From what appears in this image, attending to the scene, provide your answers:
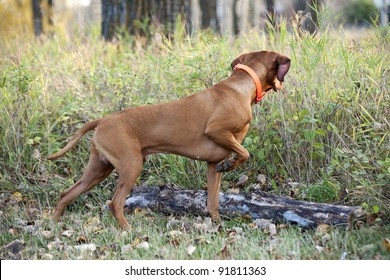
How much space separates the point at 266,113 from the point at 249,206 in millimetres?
1584

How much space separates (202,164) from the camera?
7223mm

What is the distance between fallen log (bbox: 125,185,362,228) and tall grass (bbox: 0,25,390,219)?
1.08ft

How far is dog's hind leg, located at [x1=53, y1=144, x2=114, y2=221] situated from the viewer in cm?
643

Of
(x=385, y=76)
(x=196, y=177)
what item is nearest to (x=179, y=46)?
(x=196, y=177)

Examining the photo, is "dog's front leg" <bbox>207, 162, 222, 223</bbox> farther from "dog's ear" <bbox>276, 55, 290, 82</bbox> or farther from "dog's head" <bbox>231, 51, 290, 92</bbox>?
"dog's ear" <bbox>276, 55, 290, 82</bbox>

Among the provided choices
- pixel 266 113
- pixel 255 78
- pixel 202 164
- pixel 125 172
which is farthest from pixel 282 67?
pixel 125 172

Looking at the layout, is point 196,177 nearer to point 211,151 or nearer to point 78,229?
point 211,151

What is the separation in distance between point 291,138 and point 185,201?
1.33 m

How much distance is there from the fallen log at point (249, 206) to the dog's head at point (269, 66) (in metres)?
1.05

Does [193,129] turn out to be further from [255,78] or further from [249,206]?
[249,206]

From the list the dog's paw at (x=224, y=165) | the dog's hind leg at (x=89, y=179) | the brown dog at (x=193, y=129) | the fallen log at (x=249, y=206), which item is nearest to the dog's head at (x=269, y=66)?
the brown dog at (x=193, y=129)

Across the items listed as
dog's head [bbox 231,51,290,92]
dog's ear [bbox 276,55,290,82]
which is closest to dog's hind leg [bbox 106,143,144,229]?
dog's head [bbox 231,51,290,92]

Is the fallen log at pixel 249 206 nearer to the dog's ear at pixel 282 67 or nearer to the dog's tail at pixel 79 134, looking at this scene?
the dog's tail at pixel 79 134

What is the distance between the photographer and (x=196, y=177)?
7.19 meters
